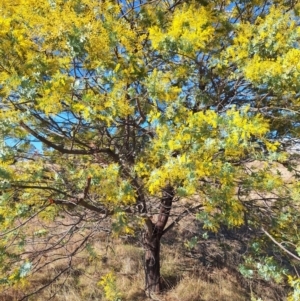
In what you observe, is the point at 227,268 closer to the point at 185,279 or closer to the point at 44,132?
the point at 185,279

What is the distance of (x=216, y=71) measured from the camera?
391 centimetres

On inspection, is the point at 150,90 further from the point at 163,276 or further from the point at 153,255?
the point at 163,276

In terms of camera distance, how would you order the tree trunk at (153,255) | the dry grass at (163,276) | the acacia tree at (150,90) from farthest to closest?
the tree trunk at (153,255)
the dry grass at (163,276)
the acacia tree at (150,90)

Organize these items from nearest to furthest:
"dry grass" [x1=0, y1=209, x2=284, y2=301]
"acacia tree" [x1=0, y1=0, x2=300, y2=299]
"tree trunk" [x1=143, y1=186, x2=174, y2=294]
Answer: "acacia tree" [x1=0, y1=0, x2=300, y2=299] < "dry grass" [x1=0, y1=209, x2=284, y2=301] < "tree trunk" [x1=143, y1=186, x2=174, y2=294]

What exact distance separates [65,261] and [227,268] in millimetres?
2721

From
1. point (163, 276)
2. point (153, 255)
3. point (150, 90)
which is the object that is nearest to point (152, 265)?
point (153, 255)

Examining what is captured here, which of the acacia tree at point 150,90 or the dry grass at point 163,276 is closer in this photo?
the acacia tree at point 150,90

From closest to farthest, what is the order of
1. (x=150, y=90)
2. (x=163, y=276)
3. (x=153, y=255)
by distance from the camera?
(x=150, y=90) < (x=153, y=255) < (x=163, y=276)

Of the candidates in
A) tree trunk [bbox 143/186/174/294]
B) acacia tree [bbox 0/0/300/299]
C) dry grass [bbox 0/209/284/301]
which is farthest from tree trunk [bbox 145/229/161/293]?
acacia tree [bbox 0/0/300/299]

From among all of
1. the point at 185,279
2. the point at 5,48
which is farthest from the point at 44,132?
the point at 185,279

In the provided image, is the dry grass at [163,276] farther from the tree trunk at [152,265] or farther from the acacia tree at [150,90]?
the acacia tree at [150,90]

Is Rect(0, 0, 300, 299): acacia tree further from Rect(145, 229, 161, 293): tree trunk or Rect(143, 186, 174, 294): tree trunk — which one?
Rect(145, 229, 161, 293): tree trunk

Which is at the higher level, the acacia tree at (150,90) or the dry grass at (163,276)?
the acacia tree at (150,90)

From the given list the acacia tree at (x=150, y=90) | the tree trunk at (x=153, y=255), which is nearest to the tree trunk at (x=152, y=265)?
the tree trunk at (x=153, y=255)
